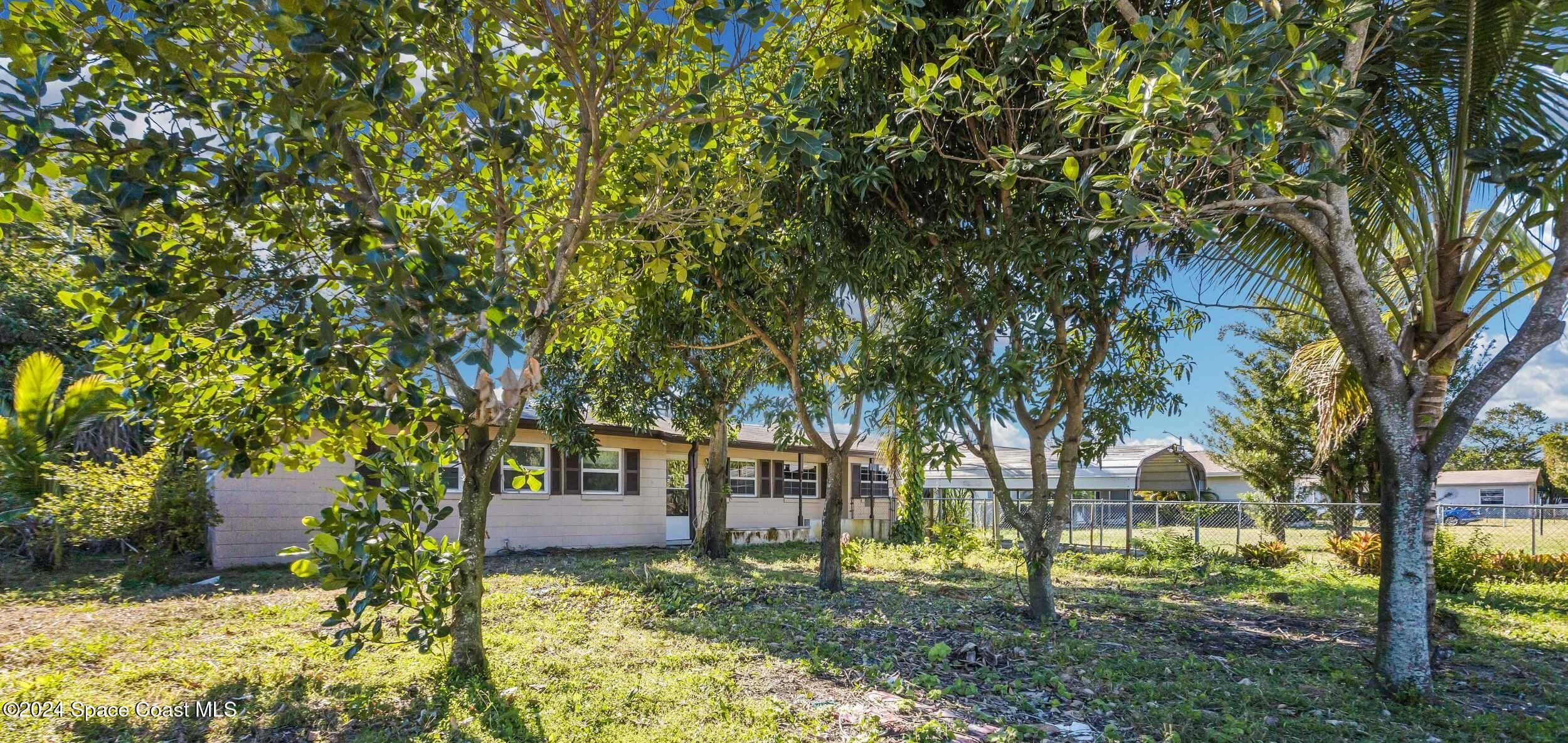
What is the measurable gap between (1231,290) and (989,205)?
2.84m

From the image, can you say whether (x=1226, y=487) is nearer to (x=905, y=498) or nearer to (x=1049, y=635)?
(x=905, y=498)

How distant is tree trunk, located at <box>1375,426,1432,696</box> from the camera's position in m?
4.82

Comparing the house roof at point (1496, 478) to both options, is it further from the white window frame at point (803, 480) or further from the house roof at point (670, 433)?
the house roof at point (670, 433)

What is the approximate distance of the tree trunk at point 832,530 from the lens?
9.33 meters

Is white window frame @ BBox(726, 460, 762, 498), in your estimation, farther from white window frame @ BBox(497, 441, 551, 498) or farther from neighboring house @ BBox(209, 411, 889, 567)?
white window frame @ BBox(497, 441, 551, 498)

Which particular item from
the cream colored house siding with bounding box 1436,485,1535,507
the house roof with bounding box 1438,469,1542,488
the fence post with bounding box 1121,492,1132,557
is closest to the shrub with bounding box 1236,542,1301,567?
the fence post with bounding box 1121,492,1132,557

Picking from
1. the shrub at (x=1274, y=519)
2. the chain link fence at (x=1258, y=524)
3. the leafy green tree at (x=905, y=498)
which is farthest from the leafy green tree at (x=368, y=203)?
the shrub at (x=1274, y=519)

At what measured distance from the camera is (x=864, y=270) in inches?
241

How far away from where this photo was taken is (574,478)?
14.7 meters

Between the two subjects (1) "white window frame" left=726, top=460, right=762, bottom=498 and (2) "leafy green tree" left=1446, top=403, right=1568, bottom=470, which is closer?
(1) "white window frame" left=726, top=460, right=762, bottom=498

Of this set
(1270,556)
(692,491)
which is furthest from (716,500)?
(1270,556)

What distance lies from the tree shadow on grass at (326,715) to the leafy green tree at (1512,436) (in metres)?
47.1

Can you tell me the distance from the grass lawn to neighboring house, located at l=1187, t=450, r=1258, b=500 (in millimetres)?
22772

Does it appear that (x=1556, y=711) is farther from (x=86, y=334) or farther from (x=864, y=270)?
(x=86, y=334)
